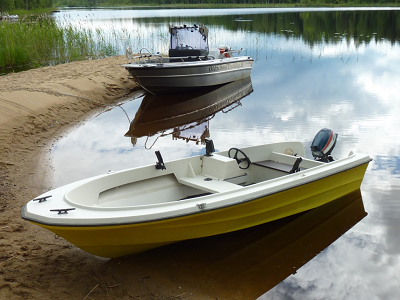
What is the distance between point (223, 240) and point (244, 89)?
430 inches

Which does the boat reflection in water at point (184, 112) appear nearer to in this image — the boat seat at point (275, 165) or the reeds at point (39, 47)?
the boat seat at point (275, 165)

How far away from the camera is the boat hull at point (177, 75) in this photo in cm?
1173

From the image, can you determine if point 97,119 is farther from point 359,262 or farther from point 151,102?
point 359,262

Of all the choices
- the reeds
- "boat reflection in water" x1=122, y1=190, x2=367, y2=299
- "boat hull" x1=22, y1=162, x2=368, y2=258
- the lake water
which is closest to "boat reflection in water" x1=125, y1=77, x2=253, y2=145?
the lake water

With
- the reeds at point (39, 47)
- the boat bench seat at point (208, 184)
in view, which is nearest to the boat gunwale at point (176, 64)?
the reeds at point (39, 47)

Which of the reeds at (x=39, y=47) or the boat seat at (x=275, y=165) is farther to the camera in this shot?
the reeds at (x=39, y=47)

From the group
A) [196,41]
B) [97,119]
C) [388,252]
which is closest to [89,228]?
[388,252]

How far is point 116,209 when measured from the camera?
3.78m

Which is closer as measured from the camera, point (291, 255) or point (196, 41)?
point (291, 255)

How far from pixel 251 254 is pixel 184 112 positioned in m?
7.32

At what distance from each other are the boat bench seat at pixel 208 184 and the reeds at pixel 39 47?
12.0m

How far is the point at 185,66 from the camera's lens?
12.1 metres

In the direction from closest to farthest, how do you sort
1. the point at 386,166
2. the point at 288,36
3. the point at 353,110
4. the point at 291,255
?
the point at 291,255 < the point at 386,166 < the point at 353,110 < the point at 288,36

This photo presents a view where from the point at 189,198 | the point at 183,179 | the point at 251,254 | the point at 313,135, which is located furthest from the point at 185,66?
the point at 251,254
